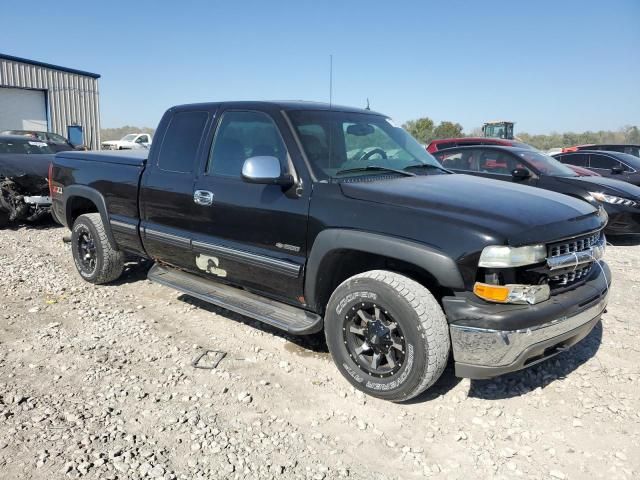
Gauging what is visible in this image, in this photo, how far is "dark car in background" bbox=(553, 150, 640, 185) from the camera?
37.5ft

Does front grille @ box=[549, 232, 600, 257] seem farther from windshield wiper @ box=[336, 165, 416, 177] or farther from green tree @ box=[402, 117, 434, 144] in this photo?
green tree @ box=[402, 117, 434, 144]

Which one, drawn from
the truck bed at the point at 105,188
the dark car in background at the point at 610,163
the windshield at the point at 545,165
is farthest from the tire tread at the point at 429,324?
the dark car in background at the point at 610,163

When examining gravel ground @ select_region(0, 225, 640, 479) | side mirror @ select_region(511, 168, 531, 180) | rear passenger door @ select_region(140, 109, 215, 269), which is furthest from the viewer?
side mirror @ select_region(511, 168, 531, 180)

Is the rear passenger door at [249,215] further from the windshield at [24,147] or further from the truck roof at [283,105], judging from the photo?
the windshield at [24,147]

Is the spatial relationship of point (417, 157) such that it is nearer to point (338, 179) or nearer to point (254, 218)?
point (338, 179)

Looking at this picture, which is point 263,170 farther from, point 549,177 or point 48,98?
point 48,98

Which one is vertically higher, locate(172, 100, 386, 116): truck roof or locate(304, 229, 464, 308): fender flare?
locate(172, 100, 386, 116): truck roof

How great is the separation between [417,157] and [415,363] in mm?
1899

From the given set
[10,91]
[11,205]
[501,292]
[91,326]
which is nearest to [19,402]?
[91,326]

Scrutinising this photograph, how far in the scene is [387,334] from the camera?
3.19m

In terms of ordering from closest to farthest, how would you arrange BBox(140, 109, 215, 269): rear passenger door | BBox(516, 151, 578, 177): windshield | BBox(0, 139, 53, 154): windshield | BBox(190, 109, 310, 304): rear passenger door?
BBox(190, 109, 310, 304): rear passenger door, BBox(140, 109, 215, 269): rear passenger door, BBox(516, 151, 578, 177): windshield, BBox(0, 139, 53, 154): windshield

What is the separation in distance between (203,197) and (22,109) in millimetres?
25046

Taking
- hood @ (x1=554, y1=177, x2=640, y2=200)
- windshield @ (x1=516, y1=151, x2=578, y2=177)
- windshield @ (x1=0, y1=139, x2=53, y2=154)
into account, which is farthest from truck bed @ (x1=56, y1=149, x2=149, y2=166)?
hood @ (x1=554, y1=177, x2=640, y2=200)

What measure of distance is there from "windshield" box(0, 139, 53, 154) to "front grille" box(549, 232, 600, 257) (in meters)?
9.57
